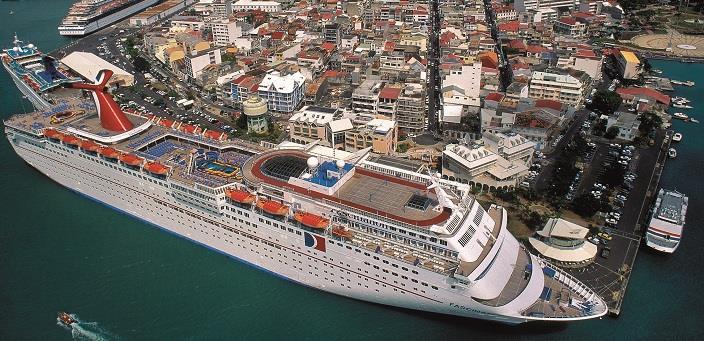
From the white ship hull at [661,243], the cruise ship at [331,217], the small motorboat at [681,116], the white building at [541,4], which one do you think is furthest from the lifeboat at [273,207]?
the white building at [541,4]

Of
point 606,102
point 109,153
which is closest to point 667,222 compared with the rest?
point 606,102

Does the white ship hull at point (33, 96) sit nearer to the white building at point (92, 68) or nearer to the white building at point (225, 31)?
the white building at point (92, 68)

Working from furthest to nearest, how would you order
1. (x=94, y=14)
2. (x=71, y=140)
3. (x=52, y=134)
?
1. (x=94, y=14)
2. (x=52, y=134)
3. (x=71, y=140)

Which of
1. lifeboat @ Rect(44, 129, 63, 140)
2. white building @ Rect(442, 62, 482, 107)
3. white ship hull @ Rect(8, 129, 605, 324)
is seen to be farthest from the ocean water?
white building @ Rect(442, 62, 482, 107)


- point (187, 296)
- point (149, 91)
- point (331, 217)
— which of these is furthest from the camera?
point (149, 91)

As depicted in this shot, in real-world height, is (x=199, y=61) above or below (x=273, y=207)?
above

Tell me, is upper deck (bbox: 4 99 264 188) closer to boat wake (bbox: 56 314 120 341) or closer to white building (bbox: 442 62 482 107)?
boat wake (bbox: 56 314 120 341)

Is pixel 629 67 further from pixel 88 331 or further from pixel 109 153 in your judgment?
pixel 88 331
